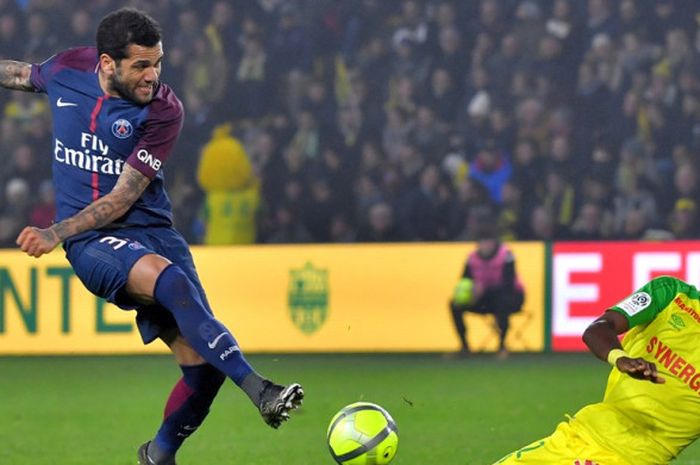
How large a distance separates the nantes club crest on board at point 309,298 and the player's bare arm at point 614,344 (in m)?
6.53

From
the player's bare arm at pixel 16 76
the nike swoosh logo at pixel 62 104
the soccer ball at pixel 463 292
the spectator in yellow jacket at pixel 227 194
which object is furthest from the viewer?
the spectator in yellow jacket at pixel 227 194

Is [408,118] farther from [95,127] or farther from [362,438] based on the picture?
[362,438]

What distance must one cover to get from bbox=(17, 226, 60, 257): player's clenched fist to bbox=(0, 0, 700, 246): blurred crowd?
687 centimetres

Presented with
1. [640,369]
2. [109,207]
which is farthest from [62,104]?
[640,369]

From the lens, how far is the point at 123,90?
5145mm

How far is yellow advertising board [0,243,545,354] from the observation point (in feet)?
35.3

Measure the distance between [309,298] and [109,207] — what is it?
5.95 metres

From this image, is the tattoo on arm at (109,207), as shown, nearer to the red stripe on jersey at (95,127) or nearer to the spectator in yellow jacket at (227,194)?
the red stripe on jersey at (95,127)

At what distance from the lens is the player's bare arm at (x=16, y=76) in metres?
5.46

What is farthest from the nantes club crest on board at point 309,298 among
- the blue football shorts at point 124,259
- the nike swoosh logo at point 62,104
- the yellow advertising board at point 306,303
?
the nike swoosh logo at point 62,104

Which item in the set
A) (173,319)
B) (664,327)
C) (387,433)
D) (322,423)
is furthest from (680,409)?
(322,423)

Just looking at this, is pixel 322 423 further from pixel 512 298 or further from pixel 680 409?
pixel 512 298

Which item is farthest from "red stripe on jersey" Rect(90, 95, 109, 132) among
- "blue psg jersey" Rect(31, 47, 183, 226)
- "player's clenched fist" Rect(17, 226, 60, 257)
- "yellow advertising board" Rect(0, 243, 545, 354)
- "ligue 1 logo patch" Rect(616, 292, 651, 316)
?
"yellow advertising board" Rect(0, 243, 545, 354)

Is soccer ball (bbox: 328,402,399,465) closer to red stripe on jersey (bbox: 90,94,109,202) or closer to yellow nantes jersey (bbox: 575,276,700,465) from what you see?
yellow nantes jersey (bbox: 575,276,700,465)
